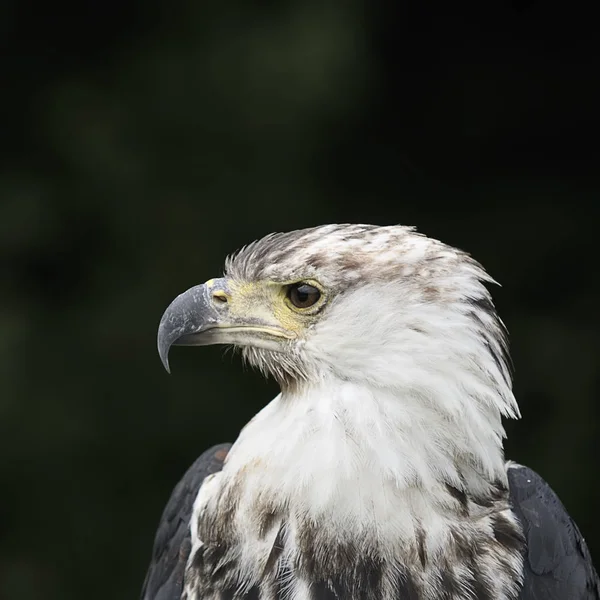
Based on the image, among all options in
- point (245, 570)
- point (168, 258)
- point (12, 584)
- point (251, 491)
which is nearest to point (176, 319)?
point (251, 491)

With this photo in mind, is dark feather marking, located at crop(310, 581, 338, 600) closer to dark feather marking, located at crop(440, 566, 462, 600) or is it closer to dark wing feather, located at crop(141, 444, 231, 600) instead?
dark feather marking, located at crop(440, 566, 462, 600)

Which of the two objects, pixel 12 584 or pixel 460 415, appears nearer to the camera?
pixel 460 415

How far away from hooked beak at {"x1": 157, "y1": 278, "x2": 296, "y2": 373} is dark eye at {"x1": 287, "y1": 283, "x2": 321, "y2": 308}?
0.30ft

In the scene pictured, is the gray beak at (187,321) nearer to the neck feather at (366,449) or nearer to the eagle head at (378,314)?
the eagle head at (378,314)

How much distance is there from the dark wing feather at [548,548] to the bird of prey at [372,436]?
81 mm

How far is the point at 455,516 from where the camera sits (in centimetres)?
251

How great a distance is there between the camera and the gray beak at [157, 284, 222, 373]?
2.63 metres

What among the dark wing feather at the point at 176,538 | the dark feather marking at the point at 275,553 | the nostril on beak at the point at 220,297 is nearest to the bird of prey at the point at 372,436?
the dark feather marking at the point at 275,553

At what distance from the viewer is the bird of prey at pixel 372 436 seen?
96.0 inches

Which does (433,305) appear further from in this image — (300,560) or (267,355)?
(300,560)

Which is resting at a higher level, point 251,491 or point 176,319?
point 176,319

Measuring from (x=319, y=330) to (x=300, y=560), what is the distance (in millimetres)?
595

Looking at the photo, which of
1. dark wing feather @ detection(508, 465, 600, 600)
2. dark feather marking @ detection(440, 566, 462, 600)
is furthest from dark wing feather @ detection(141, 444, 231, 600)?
dark wing feather @ detection(508, 465, 600, 600)

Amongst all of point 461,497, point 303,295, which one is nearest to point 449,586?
point 461,497
